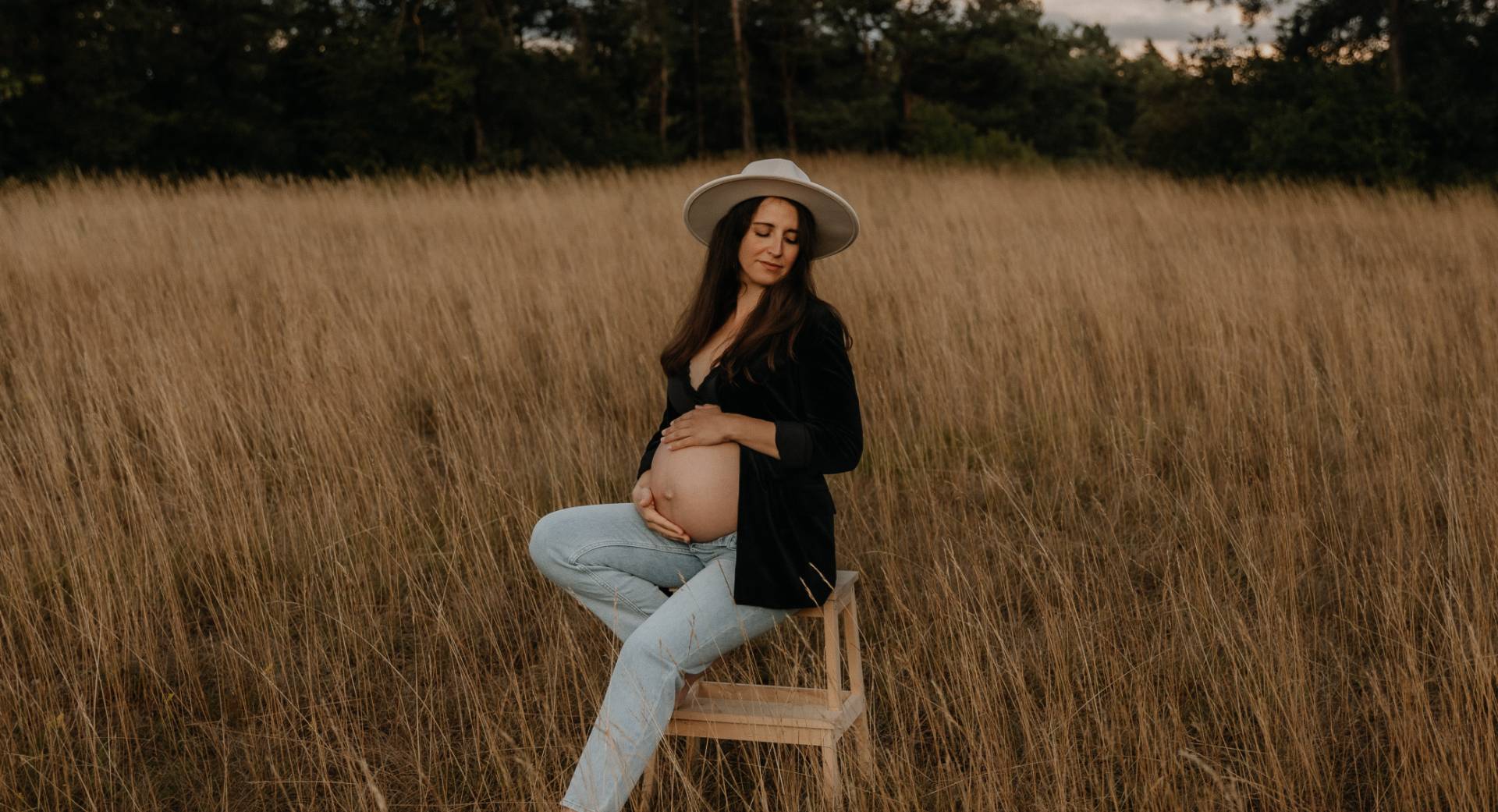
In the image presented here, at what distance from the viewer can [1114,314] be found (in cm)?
606

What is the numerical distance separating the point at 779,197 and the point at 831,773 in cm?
124

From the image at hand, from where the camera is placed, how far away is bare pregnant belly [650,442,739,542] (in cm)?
237

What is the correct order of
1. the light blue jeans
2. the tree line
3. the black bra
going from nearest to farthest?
the light blue jeans → the black bra → the tree line

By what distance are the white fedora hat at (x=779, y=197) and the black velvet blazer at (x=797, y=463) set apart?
0.74 feet

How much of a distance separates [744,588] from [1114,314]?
14.3 ft

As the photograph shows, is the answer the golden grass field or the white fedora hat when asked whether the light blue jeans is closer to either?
the golden grass field

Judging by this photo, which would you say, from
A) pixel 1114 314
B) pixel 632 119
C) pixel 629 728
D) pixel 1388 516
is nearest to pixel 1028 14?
pixel 632 119

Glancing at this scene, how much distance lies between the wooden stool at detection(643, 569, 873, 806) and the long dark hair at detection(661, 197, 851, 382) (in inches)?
20.9

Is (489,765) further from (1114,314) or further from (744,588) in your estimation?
(1114,314)

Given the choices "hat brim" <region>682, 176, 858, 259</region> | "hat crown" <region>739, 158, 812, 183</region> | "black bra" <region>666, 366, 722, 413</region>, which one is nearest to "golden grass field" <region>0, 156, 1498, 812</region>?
"black bra" <region>666, 366, 722, 413</region>

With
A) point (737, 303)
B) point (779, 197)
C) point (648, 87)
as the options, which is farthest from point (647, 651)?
point (648, 87)

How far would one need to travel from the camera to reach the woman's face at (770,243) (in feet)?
8.24

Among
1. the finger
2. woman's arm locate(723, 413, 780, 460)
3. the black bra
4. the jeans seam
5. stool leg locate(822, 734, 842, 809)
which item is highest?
the black bra

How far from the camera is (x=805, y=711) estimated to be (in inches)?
91.8
